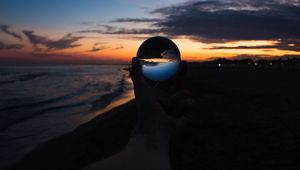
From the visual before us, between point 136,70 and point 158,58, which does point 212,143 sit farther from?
point 136,70

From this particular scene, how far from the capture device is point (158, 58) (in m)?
3.66

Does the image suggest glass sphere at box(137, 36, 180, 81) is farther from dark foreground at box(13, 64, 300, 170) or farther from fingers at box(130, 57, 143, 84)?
dark foreground at box(13, 64, 300, 170)

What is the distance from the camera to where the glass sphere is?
361 centimetres

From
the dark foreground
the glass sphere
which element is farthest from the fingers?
the dark foreground

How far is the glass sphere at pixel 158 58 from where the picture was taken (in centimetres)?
361

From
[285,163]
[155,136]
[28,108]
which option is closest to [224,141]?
[285,163]

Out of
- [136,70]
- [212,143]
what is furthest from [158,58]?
[212,143]

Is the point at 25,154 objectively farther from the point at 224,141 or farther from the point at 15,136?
the point at 224,141

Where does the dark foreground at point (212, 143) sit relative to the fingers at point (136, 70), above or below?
below

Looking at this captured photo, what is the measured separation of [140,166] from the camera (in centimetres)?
260

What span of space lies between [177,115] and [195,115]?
11.2ft

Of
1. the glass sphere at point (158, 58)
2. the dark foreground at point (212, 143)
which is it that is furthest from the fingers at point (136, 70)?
the dark foreground at point (212, 143)

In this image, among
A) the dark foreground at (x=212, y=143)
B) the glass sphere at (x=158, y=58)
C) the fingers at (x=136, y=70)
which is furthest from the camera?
the dark foreground at (x=212, y=143)

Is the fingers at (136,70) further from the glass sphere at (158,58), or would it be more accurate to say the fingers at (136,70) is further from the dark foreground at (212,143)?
the dark foreground at (212,143)
